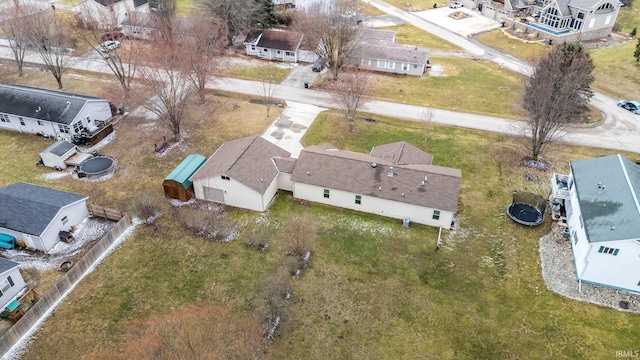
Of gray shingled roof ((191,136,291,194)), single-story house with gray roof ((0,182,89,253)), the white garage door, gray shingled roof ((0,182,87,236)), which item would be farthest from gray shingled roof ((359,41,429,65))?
gray shingled roof ((0,182,87,236))

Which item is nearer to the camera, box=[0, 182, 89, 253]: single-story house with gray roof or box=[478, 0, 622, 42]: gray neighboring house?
box=[0, 182, 89, 253]: single-story house with gray roof

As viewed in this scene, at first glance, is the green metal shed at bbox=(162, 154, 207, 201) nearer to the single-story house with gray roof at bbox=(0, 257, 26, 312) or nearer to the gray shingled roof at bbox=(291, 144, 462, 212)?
the gray shingled roof at bbox=(291, 144, 462, 212)

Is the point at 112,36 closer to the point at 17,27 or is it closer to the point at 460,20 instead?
the point at 17,27

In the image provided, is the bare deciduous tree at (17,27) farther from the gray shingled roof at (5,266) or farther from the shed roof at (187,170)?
the gray shingled roof at (5,266)

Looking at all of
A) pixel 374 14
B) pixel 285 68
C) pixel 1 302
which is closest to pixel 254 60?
pixel 285 68

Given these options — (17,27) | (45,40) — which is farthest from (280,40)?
(17,27)

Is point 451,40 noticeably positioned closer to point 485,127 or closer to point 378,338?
point 485,127
